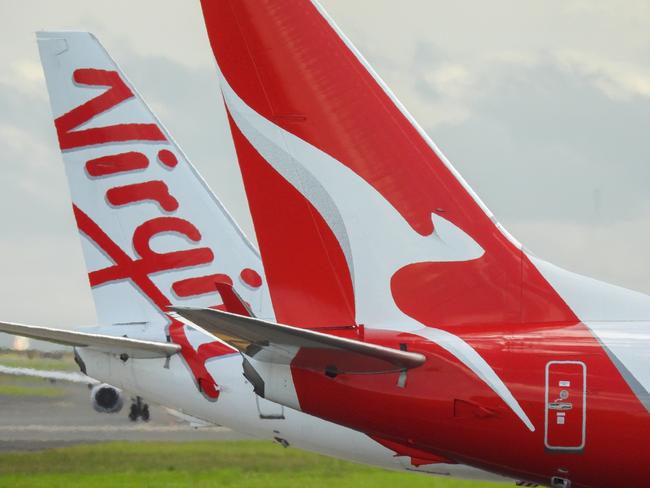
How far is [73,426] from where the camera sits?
74.7 feet

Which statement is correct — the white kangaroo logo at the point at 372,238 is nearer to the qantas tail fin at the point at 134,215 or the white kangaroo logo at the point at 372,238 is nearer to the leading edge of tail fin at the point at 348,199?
the leading edge of tail fin at the point at 348,199

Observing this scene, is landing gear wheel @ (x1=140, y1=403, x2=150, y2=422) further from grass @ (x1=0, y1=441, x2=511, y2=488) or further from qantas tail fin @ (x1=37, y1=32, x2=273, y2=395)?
qantas tail fin @ (x1=37, y1=32, x2=273, y2=395)

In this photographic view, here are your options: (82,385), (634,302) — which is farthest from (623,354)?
(82,385)

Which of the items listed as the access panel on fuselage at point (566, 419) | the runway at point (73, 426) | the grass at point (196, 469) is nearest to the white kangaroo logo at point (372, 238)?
the access panel on fuselage at point (566, 419)

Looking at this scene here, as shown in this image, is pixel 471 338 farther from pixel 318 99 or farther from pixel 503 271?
pixel 318 99

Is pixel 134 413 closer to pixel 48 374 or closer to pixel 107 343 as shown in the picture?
pixel 48 374

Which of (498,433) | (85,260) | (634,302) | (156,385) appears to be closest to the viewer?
(498,433)

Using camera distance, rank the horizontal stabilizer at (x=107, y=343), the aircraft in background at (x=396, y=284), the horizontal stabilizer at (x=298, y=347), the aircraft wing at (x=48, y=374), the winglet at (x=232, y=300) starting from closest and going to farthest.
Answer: the horizontal stabilizer at (x=298, y=347) → the winglet at (x=232, y=300) → the aircraft in background at (x=396, y=284) → the horizontal stabilizer at (x=107, y=343) → the aircraft wing at (x=48, y=374)

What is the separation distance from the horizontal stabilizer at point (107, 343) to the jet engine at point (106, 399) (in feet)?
26.1

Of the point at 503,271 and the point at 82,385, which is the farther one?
the point at 82,385

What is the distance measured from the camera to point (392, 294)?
9.80m

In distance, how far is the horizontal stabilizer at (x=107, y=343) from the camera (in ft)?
45.0

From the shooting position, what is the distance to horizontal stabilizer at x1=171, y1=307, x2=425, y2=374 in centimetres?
796

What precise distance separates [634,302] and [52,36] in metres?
10.8
